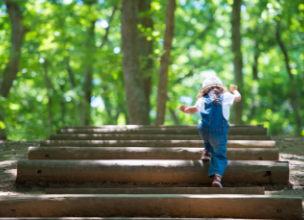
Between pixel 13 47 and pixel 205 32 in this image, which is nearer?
pixel 13 47

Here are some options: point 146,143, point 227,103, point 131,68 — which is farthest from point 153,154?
point 131,68

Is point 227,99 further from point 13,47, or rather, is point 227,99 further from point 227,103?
point 13,47

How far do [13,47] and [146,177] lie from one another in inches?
387

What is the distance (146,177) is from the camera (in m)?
3.89

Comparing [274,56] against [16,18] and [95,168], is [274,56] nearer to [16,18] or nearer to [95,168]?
[16,18]

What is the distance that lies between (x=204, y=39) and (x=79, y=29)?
25.5ft

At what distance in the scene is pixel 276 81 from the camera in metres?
20.1

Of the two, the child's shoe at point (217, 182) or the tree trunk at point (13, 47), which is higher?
the tree trunk at point (13, 47)

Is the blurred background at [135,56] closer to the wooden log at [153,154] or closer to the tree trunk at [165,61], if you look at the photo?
the tree trunk at [165,61]

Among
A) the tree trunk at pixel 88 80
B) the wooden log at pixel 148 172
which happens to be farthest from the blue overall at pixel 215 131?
the tree trunk at pixel 88 80

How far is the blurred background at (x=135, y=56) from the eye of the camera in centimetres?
995

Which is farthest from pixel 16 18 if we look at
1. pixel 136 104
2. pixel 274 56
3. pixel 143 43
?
pixel 274 56

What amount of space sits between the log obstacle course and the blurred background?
401 cm

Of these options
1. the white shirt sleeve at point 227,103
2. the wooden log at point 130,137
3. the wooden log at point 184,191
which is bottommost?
the wooden log at point 184,191
